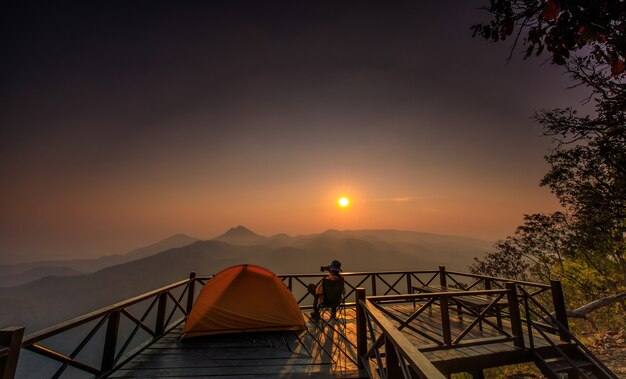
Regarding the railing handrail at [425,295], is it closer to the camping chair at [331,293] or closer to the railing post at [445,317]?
the railing post at [445,317]

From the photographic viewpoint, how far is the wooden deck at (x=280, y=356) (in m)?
4.55

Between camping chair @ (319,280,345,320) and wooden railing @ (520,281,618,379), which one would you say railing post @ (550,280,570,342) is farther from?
camping chair @ (319,280,345,320)

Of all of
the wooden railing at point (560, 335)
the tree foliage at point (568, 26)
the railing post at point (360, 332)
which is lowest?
the wooden railing at point (560, 335)

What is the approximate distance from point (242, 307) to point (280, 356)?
164 cm

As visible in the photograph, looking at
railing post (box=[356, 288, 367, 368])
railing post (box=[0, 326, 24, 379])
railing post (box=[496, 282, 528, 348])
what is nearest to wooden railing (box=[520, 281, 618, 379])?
railing post (box=[496, 282, 528, 348])

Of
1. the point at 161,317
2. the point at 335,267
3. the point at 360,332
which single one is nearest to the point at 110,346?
the point at 161,317

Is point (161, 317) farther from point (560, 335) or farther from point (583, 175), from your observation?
point (583, 175)

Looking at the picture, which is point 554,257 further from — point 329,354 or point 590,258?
point 329,354

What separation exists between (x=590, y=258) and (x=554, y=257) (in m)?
1.81

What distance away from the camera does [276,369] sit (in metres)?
4.63

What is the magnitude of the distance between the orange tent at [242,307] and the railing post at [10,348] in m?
3.64

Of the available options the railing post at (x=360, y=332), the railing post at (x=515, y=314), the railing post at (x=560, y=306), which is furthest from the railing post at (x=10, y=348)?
the railing post at (x=560, y=306)

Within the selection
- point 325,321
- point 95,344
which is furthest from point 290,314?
point 95,344

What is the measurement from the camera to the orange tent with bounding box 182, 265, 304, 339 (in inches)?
241
